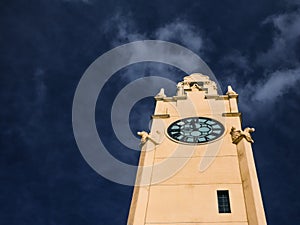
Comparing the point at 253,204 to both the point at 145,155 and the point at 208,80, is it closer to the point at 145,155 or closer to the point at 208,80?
the point at 145,155

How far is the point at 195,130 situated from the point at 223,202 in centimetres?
788

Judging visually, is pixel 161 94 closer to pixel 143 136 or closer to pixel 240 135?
pixel 143 136

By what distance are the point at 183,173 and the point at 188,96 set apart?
484 inches

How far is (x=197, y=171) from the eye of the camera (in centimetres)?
2567

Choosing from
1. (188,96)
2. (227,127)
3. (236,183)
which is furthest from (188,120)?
(236,183)

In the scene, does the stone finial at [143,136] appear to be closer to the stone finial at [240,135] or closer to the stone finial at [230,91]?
the stone finial at [240,135]

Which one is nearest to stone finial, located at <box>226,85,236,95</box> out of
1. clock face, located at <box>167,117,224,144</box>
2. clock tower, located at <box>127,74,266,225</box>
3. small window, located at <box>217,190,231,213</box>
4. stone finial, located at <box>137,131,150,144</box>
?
clock tower, located at <box>127,74,266,225</box>

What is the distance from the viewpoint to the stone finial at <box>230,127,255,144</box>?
89.6ft

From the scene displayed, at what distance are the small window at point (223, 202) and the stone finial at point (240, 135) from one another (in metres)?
4.68

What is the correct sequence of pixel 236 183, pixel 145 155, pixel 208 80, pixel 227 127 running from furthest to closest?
pixel 208 80
pixel 227 127
pixel 145 155
pixel 236 183

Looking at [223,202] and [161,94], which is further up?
[161,94]

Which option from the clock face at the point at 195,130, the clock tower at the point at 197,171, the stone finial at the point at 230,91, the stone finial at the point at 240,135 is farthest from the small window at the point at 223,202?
the stone finial at the point at 230,91

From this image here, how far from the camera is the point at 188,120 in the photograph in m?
31.7

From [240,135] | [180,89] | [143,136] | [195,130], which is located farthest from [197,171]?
[180,89]
